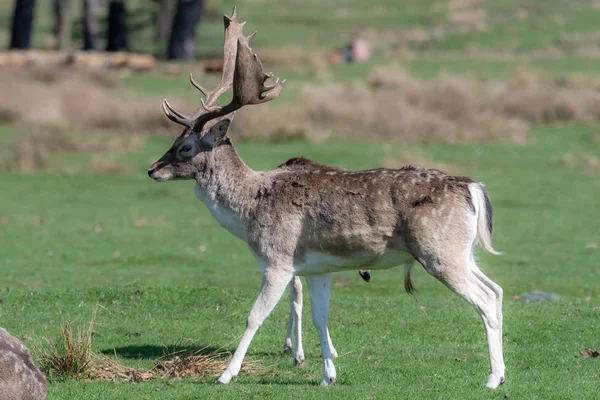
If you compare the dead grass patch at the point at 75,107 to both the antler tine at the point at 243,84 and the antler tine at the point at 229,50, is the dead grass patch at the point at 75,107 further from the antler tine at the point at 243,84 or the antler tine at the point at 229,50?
the antler tine at the point at 243,84

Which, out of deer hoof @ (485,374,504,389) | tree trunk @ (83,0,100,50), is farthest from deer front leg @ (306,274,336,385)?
tree trunk @ (83,0,100,50)

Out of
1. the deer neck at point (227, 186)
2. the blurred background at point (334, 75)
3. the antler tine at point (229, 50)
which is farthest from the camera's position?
the blurred background at point (334, 75)

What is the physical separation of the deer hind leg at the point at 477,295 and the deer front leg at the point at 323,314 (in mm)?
1161

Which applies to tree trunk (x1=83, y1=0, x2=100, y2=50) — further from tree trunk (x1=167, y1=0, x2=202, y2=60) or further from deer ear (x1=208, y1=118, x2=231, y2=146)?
deer ear (x1=208, y1=118, x2=231, y2=146)

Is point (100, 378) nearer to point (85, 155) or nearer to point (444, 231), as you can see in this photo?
point (444, 231)

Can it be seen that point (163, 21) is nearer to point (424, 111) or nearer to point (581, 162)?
point (424, 111)

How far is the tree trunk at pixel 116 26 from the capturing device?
2030 inches

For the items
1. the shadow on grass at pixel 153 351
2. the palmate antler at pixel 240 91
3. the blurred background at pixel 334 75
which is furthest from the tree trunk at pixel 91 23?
the palmate antler at pixel 240 91

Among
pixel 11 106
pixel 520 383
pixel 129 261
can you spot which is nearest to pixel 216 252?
pixel 129 261

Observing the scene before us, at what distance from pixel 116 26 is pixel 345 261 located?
43771mm

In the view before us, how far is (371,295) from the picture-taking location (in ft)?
53.6

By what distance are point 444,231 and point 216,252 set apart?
11.2 meters

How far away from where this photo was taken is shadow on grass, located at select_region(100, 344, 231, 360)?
38.9 feet

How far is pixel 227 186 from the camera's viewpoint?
11.0 meters
